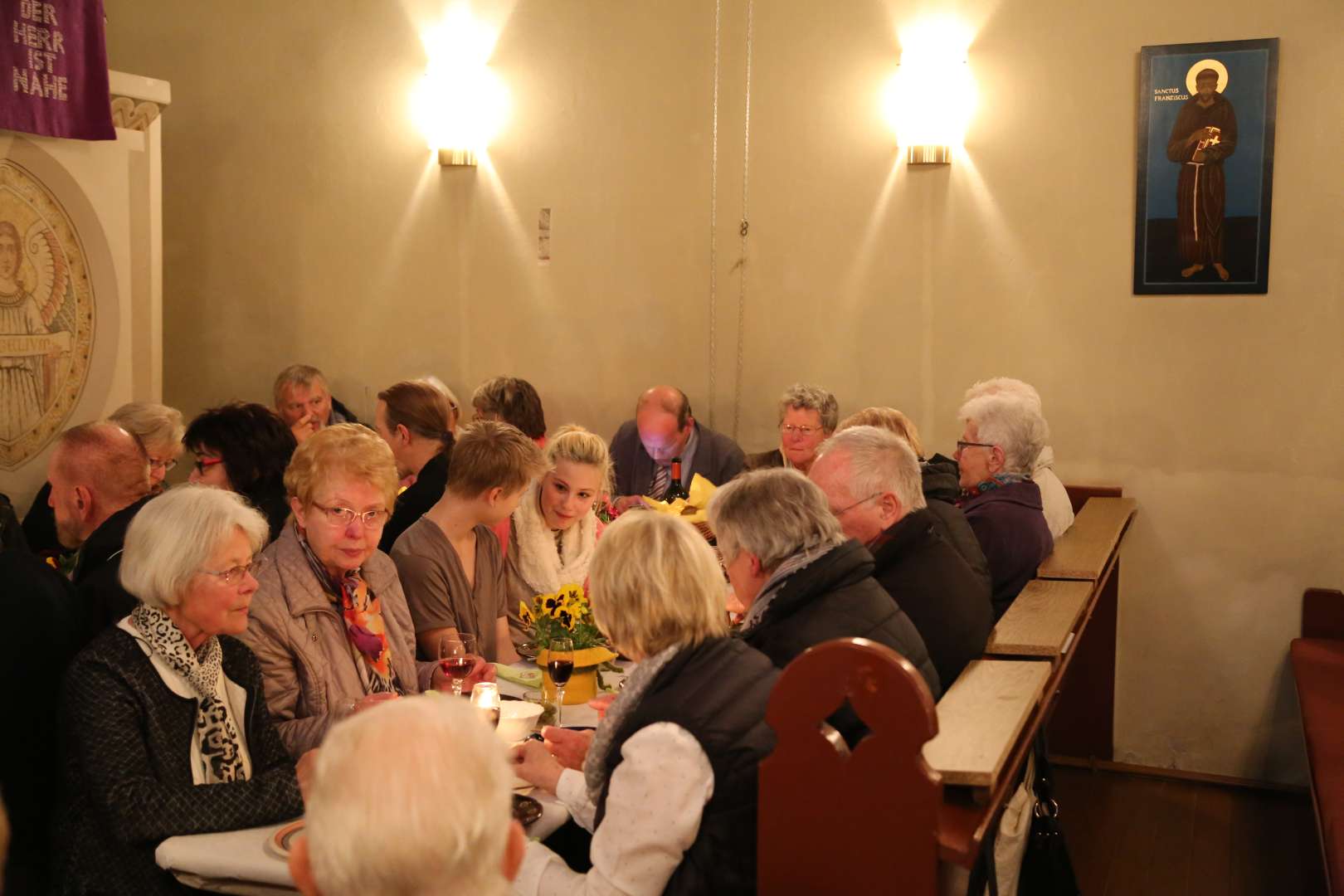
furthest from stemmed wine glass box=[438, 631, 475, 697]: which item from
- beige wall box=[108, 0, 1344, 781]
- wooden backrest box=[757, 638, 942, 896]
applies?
beige wall box=[108, 0, 1344, 781]

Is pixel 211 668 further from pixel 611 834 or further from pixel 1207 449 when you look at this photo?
pixel 1207 449

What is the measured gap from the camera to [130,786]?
231cm

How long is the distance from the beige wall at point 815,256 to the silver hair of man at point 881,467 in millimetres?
2561

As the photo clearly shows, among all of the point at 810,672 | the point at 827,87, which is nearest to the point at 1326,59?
the point at 827,87

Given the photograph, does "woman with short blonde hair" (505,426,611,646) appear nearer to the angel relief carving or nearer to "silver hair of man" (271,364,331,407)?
the angel relief carving

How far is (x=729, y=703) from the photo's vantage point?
2.21 m

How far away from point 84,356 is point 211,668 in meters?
3.72

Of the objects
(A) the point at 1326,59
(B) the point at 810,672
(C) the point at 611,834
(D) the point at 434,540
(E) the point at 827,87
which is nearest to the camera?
(B) the point at 810,672

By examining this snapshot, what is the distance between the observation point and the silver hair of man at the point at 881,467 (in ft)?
11.1

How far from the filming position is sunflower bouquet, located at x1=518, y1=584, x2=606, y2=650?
10.3ft

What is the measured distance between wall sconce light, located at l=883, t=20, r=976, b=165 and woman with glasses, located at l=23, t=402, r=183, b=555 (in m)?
3.45

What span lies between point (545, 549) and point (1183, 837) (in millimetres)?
2748

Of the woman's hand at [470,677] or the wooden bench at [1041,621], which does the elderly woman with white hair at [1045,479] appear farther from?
the woman's hand at [470,677]

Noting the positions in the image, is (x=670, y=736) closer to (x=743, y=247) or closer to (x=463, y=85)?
(x=743, y=247)
